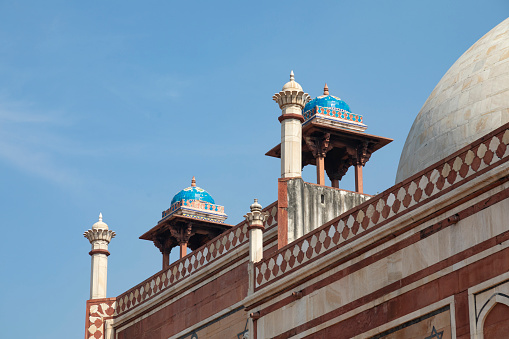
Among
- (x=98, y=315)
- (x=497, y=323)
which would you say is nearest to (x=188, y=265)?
(x=98, y=315)

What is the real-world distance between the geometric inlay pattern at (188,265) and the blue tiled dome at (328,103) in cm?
295

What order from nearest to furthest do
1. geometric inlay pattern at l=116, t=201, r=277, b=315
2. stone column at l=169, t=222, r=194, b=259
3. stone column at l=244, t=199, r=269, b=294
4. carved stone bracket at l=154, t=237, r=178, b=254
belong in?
stone column at l=244, t=199, r=269, b=294 → geometric inlay pattern at l=116, t=201, r=277, b=315 → stone column at l=169, t=222, r=194, b=259 → carved stone bracket at l=154, t=237, r=178, b=254

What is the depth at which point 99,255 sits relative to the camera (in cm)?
2205

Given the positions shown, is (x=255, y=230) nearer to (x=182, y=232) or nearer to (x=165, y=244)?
(x=182, y=232)

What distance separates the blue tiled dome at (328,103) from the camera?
20406 mm

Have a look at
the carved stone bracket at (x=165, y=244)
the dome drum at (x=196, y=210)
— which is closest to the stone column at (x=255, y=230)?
the dome drum at (x=196, y=210)

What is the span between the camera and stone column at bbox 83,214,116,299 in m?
21.8

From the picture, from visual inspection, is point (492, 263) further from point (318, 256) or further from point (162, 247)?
point (162, 247)

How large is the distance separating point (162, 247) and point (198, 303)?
223 inches

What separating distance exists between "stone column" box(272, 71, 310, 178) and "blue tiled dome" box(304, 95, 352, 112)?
2327 mm

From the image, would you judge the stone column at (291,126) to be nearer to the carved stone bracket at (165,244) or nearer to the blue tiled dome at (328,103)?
the blue tiled dome at (328,103)

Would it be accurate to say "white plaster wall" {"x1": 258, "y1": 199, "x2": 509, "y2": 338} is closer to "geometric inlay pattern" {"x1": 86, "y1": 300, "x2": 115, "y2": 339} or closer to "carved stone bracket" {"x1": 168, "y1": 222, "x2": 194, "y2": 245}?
"geometric inlay pattern" {"x1": 86, "y1": 300, "x2": 115, "y2": 339}

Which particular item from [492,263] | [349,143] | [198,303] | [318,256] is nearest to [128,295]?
[198,303]

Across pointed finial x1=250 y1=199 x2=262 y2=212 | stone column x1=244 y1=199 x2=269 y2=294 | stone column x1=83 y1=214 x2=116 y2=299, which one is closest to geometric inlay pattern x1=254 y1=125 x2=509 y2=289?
stone column x1=244 y1=199 x2=269 y2=294
